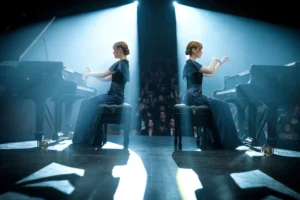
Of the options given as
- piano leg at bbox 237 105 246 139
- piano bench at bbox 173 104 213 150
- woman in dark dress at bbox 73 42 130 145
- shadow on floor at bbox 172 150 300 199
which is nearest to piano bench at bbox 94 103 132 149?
woman in dark dress at bbox 73 42 130 145

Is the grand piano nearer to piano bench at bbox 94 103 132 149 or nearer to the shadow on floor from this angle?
piano bench at bbox 94 103 132 149

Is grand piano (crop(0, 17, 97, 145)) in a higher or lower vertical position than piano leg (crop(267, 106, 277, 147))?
higher

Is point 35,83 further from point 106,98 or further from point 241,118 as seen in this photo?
point 241,118

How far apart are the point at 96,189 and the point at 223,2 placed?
5.12m

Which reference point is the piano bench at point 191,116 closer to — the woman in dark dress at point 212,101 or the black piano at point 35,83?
the woman in dark dress at point 212,101

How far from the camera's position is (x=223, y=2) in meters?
5.46

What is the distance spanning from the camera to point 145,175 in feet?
6.59

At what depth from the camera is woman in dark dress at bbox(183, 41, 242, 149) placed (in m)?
3.35

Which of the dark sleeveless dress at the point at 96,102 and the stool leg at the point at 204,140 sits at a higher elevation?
the dark sleeveless dress at the point at 96,102

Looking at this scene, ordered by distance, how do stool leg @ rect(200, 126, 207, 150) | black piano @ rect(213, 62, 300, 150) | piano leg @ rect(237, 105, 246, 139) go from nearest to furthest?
stool leg @ rect(200, 126, 207, 150) < black piano @ rect(213, 62, 300, 150) < piano leg @ rect(237, 105, 246, 139)

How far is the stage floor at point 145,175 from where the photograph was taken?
61.2 inches

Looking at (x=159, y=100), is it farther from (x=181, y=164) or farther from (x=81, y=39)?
(x=181, y=164)

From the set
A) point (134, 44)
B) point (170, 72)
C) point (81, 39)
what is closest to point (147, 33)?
point (134, 44)

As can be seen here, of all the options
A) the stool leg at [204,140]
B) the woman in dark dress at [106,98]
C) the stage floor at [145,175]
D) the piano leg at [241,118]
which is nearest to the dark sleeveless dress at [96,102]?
the woman in dark dress at [106,98]
